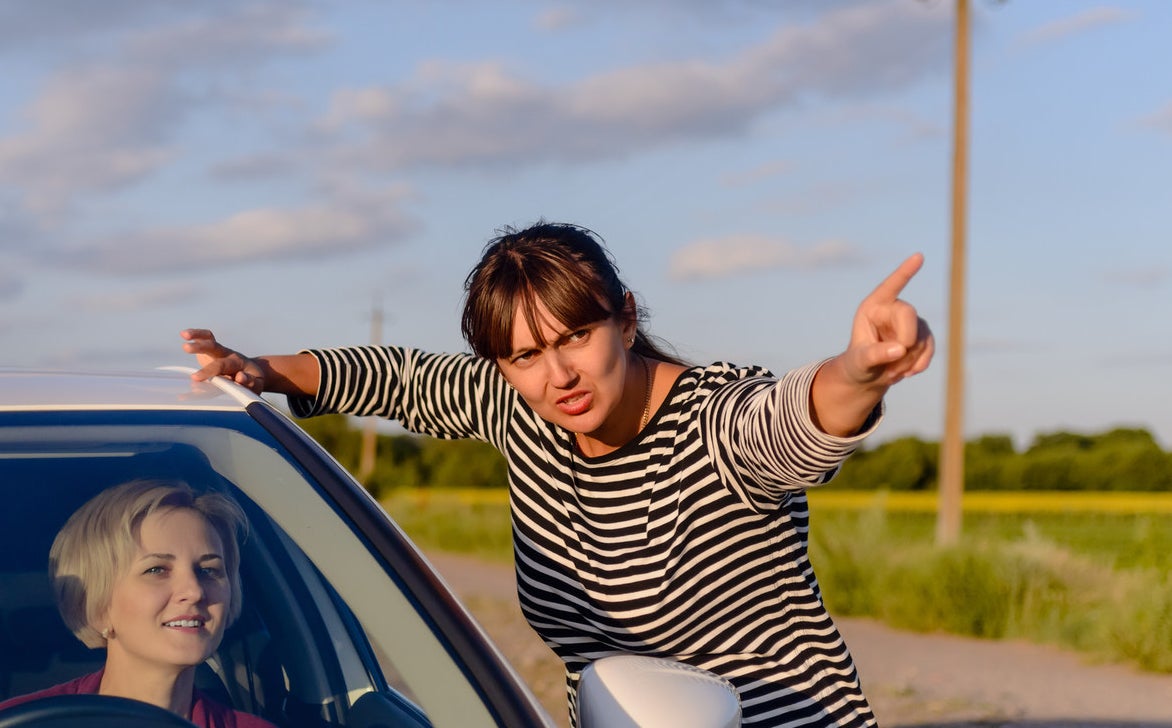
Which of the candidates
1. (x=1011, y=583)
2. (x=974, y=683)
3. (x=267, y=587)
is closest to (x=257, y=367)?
(x=267, y=587)

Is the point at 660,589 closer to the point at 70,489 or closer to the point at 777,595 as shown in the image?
the point at 777,595

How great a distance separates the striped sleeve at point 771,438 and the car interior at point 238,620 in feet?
2.31

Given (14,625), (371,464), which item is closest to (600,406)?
(14,625)

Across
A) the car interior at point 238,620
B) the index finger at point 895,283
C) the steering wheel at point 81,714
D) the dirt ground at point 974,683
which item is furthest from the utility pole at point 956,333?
the steering wheel at point 81,714

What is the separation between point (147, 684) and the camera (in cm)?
188

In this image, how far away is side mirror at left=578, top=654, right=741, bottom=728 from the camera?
1676 millimetres

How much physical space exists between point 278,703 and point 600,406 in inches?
30.4

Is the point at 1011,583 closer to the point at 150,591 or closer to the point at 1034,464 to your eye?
the point at 150,591

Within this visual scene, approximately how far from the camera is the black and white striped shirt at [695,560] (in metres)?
2.62

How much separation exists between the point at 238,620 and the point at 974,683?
7.03 metres

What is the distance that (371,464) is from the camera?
140ft

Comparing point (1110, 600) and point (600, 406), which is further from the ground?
point (600, 406)

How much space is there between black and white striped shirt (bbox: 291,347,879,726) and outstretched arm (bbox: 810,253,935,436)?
372mm

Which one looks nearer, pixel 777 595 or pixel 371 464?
pixel 777 595
